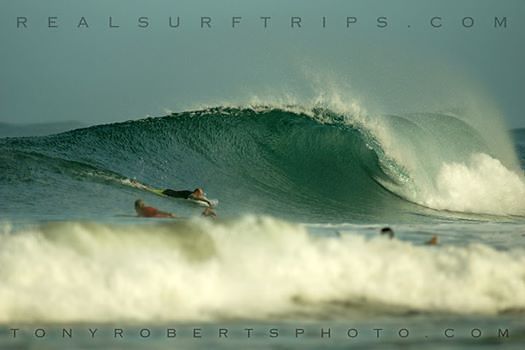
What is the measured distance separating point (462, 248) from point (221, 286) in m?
2.97

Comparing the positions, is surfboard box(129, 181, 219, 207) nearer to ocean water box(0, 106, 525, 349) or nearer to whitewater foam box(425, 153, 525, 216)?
ocean water box(0, 106, 525, 349)

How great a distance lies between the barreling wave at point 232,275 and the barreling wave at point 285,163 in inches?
241

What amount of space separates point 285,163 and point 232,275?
10606 millimetres

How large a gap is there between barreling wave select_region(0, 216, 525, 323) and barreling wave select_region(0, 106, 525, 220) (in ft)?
20.1

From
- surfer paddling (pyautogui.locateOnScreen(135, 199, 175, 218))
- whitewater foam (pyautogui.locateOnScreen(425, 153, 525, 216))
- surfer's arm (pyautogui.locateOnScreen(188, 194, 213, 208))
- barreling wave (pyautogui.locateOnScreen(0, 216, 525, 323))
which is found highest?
whitewater foam (pyautogui.locateOnScreen(425, 153, 525, 216))

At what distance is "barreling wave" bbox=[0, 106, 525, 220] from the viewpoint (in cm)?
1811

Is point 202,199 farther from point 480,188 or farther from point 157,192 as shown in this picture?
point 480,188

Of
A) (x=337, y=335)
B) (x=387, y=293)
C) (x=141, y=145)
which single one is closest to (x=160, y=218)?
(x=387, y=293)

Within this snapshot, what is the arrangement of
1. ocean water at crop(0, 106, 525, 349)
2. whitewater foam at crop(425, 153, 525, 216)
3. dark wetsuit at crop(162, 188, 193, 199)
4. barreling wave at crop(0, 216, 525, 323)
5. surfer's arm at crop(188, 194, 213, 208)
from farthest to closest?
whitewater foam at crop(425, 153, 525, 216)
dark wetsuit at crop(162, 188, 193, 199)
surfer's arm at crop(188, 194, 213, 208)
barreling wave at crop(0, 216, 525, 323)
ocean water at crop(0, 106, 525, 349)

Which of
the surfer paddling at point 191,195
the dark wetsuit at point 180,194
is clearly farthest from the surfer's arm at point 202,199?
the dark wetsuit at point 180,194

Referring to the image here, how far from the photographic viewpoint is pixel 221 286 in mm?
9625

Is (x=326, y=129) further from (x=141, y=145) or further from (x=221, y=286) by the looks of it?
(x=221, y=286)

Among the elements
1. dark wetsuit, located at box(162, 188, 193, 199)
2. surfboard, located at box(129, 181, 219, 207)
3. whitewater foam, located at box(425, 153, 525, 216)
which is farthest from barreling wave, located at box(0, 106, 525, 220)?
dark wetsuit, located at box(162, 188, 193, 199)

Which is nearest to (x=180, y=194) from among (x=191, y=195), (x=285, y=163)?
(x=191, y=195)
